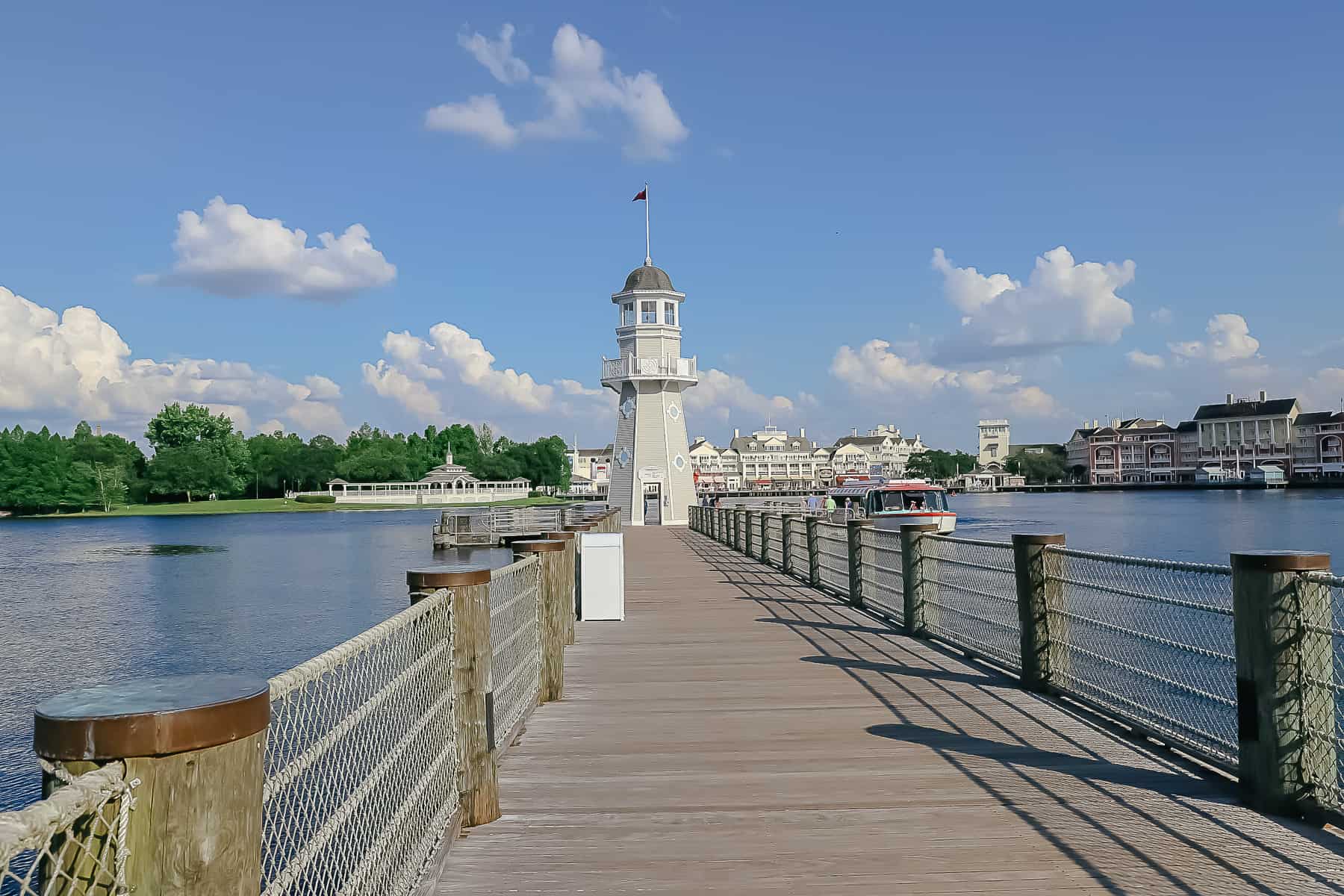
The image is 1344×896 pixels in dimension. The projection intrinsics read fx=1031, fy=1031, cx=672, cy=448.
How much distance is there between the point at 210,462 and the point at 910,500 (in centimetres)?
10258

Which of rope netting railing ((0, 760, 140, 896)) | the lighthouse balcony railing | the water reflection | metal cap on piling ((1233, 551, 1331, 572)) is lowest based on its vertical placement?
the water reflection

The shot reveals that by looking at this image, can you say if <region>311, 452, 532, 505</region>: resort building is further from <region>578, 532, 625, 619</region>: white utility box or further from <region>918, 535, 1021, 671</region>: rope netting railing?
<region>918, 535, 1021, 671</region>: rope netting railing

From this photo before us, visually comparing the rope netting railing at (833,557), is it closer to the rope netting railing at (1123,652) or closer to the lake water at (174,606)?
the rope netting railing at (1123,652)

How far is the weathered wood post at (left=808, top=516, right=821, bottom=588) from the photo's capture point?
1639cm

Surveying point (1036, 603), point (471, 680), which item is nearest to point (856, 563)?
point (1036, 603)

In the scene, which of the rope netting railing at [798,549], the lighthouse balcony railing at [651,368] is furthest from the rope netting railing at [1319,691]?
the lighthouse balcony railing at [651,368]

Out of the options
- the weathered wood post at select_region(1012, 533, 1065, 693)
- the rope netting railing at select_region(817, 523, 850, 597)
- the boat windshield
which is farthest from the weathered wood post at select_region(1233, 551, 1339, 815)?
the boat windshield

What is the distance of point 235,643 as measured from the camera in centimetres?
2380

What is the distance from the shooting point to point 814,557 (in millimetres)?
16641

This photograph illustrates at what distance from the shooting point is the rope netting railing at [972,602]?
8602 mm

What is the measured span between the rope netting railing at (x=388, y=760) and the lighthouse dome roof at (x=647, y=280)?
46130 millimetres

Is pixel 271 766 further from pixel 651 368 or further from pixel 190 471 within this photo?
pixel 190 471

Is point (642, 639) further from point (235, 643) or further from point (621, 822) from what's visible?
point (235, 643)

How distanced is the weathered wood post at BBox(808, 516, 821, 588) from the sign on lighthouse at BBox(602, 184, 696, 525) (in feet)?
106
